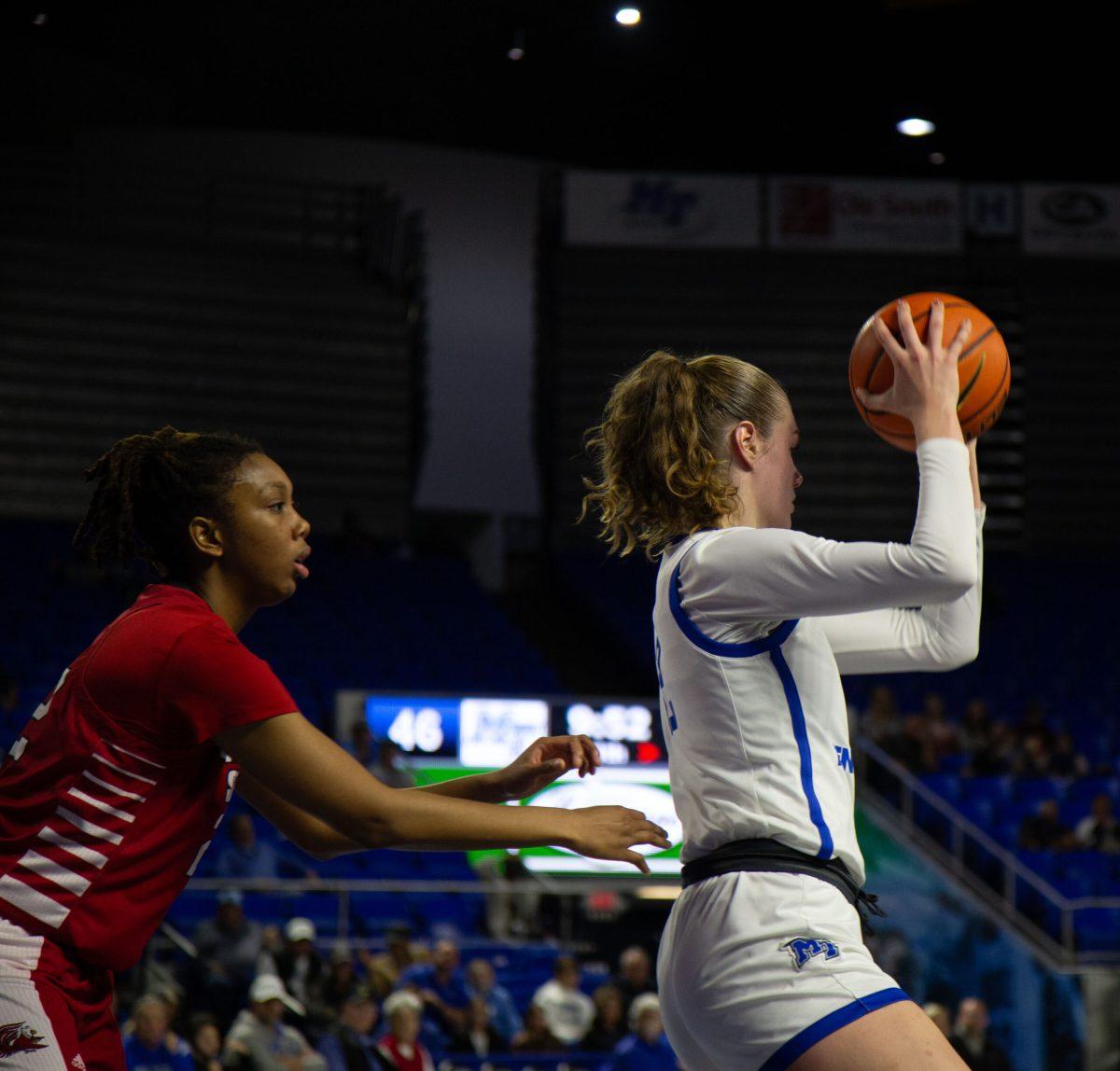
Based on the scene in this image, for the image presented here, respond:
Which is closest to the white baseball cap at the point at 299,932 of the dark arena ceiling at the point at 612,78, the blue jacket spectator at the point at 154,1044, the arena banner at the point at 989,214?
the blue jacket spectator at the point at 154,1044

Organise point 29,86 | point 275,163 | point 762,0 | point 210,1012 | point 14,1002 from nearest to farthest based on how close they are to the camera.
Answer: point 14,1002 < point 210,1012 < point 762,0 < point 29,86 < point 275,163

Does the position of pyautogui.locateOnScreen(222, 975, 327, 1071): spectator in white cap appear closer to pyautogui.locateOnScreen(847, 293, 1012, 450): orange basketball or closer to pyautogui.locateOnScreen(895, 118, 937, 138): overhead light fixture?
pyautogui.locateOnScreen(847, 293, 1012, 450): orange basketball

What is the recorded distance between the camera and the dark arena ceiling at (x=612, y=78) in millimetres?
15812

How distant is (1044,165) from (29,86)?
11.9 metres

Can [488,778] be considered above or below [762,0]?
below

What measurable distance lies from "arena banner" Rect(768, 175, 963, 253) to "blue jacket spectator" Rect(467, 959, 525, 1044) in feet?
36.1

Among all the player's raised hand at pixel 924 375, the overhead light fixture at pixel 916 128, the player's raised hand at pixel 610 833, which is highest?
the overhead light fixture at pixel 916 128

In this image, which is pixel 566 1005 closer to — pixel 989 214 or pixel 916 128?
pixel 916 128

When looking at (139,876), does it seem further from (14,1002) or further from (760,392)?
(760,392)

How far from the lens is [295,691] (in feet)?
42.6

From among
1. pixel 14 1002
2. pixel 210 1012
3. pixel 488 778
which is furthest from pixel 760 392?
pixel 210 1012

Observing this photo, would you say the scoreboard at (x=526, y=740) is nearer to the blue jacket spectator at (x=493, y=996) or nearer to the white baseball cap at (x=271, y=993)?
the blue jacket spectator at (x=493, y=996)

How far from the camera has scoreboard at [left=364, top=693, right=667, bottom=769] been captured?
12.8 metres

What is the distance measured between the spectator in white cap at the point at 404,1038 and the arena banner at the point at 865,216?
11746 millimetres
